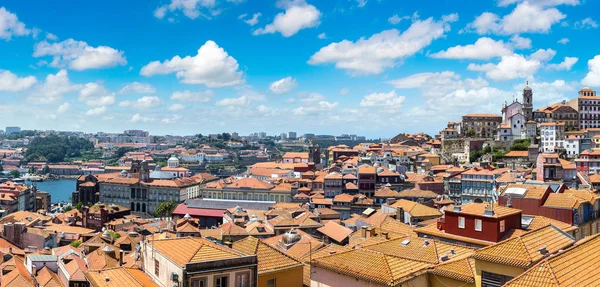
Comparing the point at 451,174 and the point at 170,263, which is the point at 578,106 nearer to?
the point at 451,174

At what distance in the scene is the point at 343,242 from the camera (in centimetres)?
2817

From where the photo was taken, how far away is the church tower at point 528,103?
74750 mm

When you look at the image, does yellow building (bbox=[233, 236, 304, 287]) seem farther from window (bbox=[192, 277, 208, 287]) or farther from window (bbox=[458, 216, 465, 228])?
window (bbox=[458, 216, 465, 228])

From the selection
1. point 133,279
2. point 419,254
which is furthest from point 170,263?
point 419,254

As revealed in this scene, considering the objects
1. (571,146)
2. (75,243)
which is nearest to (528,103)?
(571,146)

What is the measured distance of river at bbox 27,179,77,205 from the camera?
363 feet

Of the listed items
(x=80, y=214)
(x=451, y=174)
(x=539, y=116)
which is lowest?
(x=80, y=214)

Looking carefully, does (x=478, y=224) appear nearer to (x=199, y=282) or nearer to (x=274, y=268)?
(x=274, y=268)

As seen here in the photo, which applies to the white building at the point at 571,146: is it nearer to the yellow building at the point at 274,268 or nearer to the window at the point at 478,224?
the window at the point at 478,224

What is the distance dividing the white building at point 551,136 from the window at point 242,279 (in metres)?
59.9

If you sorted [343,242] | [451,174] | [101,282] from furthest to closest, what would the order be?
1. [451,174]
2. [343,242]
3. [101,282]

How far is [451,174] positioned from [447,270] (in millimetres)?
44293

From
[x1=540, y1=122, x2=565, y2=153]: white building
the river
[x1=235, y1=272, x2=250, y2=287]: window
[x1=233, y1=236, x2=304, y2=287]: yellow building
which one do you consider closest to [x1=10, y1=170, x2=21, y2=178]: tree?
the river

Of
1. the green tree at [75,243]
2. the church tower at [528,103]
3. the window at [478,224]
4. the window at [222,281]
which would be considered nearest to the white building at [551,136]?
the church tower at [528,103]
